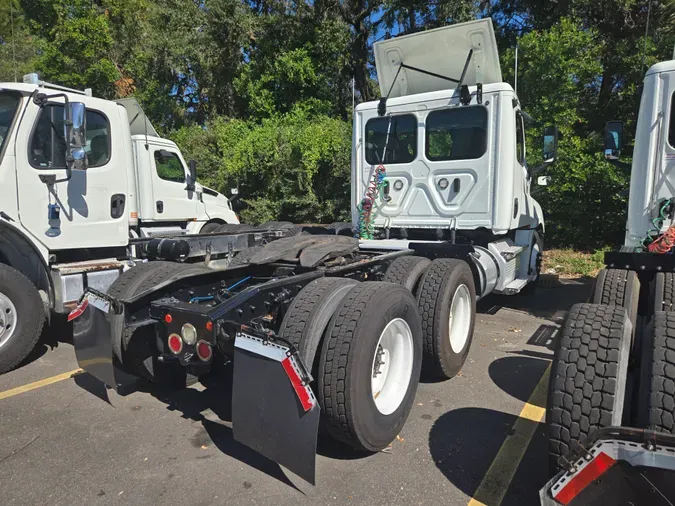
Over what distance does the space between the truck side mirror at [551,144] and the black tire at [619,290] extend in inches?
130

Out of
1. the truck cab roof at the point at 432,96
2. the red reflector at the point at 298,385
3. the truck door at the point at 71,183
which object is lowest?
the red reflector at the point at 298,385

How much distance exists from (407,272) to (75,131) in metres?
3.78

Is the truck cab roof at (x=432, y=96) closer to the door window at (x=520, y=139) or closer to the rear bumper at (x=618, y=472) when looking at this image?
the door window at (x=520, y=139)

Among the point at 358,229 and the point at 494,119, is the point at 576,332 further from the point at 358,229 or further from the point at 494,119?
the point at 358,229

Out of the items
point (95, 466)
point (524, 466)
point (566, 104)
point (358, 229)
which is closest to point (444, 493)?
point (524, 466)

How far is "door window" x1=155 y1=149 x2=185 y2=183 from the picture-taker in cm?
828

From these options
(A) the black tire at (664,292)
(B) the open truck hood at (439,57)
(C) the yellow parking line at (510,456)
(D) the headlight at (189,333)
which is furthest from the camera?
(B) the open truck hood at (439,57)

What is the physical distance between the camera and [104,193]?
19.7ft

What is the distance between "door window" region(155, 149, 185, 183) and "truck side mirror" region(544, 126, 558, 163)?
5.96 metres

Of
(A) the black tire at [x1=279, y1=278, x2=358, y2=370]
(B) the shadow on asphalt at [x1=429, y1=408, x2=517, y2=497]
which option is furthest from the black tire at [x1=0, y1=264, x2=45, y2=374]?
(B) the shadow on asphalt at [x1=429, y1=408, x2=517, y2=497]

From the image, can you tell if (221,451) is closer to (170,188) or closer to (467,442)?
(467,442)

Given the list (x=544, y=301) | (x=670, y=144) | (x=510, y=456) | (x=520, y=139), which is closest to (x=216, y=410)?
(x=510, y=456)

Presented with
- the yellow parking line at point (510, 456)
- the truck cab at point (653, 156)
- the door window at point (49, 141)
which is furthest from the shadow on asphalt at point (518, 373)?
the door window at point (49, 141)

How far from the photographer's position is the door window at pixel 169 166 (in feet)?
27.2
